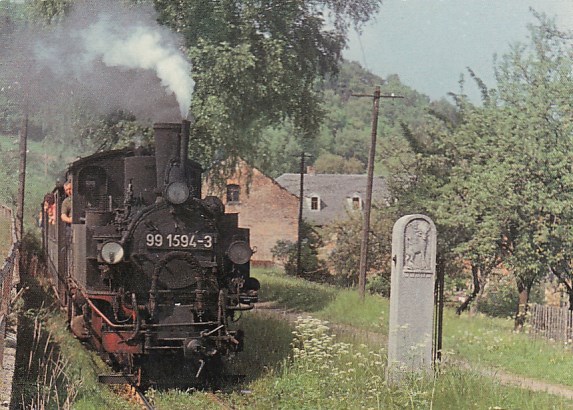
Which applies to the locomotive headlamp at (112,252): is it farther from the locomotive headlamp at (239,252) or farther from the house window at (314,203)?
the house window at (314,203)

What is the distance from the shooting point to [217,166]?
83.6 feet

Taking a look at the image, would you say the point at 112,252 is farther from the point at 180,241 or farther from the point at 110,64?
the point at 110,64

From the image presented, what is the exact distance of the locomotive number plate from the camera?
11.1 m

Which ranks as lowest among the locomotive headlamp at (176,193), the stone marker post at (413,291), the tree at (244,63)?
the stone marker post at (413,291)

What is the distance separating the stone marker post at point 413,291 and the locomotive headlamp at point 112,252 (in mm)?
3569

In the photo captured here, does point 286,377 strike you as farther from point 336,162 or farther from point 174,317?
point 336,162

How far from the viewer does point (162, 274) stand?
11102mm

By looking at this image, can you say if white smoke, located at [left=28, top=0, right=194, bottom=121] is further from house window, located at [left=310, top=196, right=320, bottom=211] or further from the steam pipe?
house window, located at [left=310, top=196, right=320, bottom=211]

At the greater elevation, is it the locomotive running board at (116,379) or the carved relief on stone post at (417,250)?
the carved relief on stone post at (417,250)

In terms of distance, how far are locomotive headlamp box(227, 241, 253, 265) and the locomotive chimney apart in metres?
1.18

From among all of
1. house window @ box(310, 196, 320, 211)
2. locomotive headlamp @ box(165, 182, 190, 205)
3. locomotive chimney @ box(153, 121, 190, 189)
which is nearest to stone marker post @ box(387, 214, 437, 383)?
locomotive headlamp @ box(165, 182, 190, 205)

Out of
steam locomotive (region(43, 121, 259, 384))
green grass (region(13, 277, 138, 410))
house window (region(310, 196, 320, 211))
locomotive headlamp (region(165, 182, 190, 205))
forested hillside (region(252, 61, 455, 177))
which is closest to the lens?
green grass (region(13, 277, 138, 410))

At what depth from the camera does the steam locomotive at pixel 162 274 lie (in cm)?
1095

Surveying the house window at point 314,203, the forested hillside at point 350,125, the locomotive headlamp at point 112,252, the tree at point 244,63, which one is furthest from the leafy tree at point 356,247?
the forested hillside at point 350,125
